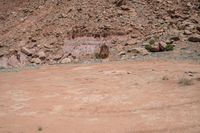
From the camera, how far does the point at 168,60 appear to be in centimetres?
1538

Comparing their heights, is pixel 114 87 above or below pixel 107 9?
below

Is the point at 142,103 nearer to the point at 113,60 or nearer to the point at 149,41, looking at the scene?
the point at 113,60

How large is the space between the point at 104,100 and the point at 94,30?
1009cm

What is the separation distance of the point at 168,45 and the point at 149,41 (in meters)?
1.30

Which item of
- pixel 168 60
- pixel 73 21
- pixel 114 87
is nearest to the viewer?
pixel 114 87

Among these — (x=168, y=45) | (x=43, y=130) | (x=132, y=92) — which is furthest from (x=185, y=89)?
(x=168, y=45)

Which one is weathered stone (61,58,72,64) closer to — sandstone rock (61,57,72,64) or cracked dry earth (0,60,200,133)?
sandstone rock (61,57,72,64)

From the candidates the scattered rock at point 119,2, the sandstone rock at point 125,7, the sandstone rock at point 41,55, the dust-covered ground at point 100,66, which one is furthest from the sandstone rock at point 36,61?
the scattered rock at point 119,2

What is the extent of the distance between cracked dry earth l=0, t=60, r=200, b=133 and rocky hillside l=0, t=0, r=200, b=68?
3197mm

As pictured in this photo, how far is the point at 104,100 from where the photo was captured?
988 cm

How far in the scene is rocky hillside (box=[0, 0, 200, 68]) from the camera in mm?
17922

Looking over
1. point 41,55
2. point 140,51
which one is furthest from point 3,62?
point 140,51

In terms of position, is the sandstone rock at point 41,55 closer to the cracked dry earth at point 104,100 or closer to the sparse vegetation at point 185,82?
the cracked dry earth at point 104,100

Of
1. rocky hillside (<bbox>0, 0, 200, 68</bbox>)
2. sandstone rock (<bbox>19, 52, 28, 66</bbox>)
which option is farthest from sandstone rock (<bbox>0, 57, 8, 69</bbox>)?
sandstone rock (<bbox>19, 52, 28, 66</bbox>)
